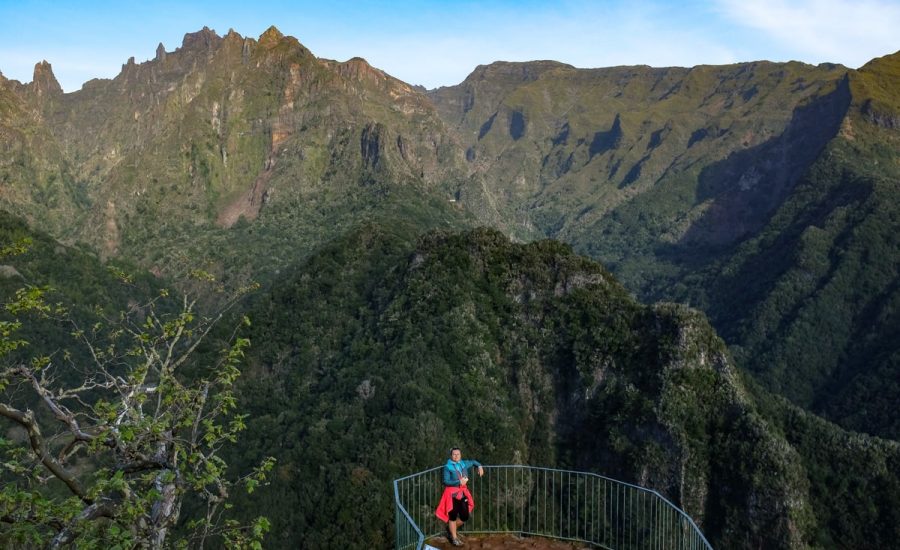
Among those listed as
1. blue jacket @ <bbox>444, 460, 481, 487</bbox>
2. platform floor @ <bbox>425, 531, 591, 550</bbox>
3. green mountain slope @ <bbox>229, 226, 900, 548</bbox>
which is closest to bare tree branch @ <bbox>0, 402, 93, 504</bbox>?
blue jacket @ <bbox>444, 460, 481, 487</bbox>

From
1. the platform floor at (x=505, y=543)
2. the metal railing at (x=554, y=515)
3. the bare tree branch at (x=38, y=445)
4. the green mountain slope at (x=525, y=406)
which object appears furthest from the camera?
the green mountain slope at (x=525, y=406)

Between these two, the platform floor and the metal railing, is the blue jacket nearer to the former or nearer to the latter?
the metal railing

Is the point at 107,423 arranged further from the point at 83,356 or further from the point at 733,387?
the point at 83,356

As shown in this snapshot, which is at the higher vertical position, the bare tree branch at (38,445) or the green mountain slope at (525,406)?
the green mountain slope at (525,406)

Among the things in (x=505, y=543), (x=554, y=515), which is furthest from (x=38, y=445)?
(x=554, y=515)

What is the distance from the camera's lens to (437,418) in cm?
7350

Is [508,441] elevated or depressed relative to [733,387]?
depressed

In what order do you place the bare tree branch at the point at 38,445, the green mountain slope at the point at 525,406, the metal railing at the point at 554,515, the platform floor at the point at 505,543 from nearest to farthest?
1. the bare tree branch at the point at 38,445
2. the metal railing at the point at 554,515
3. the platform floor at the point at 505,543
4. the green mountain slope at the point at 525,406

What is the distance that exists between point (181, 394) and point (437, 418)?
2178 inches

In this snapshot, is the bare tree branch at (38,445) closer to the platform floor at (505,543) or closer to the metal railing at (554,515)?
the metal railing at (554,515)

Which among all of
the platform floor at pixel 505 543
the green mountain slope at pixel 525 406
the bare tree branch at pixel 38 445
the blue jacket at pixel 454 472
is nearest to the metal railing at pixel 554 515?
the platform floor at pixel 505 543

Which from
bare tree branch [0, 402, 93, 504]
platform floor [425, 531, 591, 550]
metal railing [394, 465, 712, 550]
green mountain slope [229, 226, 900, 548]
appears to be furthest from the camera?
green mountain slope [229, 226, 900, 548]

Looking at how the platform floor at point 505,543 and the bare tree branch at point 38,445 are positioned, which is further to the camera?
the platform floor at point 505,543

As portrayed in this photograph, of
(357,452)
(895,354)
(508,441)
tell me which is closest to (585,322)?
(508,441)
